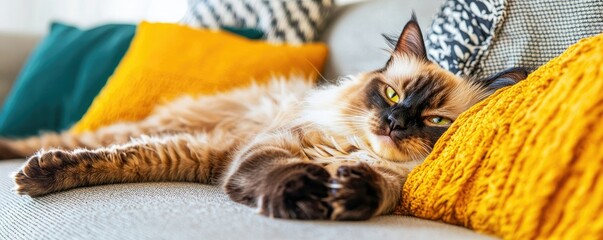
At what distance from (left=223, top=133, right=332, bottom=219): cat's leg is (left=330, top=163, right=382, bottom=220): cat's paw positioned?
20mm

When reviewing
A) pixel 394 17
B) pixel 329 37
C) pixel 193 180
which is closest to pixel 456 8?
pixel 394 17

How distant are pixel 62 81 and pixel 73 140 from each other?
651mm

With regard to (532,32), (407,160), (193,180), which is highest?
(532,32)

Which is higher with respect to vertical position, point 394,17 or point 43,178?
point 394,17

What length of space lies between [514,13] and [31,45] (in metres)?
2.54

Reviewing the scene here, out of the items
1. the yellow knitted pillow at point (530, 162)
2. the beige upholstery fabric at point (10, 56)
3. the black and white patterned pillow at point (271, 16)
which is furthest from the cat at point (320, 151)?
the beige upholstery fabric at point (10, 56)

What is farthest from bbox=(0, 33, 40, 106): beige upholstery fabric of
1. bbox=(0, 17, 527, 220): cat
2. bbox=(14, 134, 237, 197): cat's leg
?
bbox=(14, 134, 237, 197): cat's leg

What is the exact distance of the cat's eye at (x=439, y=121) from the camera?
1.37 m

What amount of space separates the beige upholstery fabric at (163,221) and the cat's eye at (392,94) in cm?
42

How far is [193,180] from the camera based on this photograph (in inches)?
60.8

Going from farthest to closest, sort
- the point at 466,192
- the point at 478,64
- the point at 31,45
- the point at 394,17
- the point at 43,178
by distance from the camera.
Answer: the point at 31,45
the point at 394,17
the point at 478,64
the point at 43,178
the point at 466,192

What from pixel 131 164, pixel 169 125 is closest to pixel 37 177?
pixel 131 164

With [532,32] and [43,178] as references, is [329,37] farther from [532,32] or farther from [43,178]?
[43,178]

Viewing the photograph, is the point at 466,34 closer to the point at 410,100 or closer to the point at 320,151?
the point at 410,100
